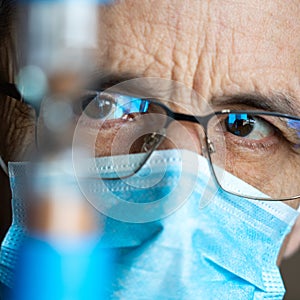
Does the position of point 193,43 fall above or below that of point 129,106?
above

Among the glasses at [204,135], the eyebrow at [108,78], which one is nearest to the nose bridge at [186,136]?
the glasses at [204,135]

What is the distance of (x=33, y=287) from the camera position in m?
1.26

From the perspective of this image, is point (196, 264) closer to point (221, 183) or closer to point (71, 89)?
point (221, 183)

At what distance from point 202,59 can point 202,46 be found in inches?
0.9

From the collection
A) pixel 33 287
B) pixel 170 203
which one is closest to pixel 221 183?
pixel 170 203

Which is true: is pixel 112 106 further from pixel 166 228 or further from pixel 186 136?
pixel 166 228

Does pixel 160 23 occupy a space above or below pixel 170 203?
above

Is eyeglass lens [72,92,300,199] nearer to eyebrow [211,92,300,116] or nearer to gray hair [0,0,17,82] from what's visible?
eyebrow [211,92,300,116]

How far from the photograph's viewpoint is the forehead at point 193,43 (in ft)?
4.19

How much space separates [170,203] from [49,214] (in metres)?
0.23

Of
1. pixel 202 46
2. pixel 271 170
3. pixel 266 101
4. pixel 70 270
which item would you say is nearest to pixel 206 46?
pixel 202 46

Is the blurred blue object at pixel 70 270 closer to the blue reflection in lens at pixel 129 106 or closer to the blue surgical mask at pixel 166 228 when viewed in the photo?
the blue surgical mask at pixel 166 228

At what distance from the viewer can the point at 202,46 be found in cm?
129

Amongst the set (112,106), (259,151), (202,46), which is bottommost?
(259,151)
